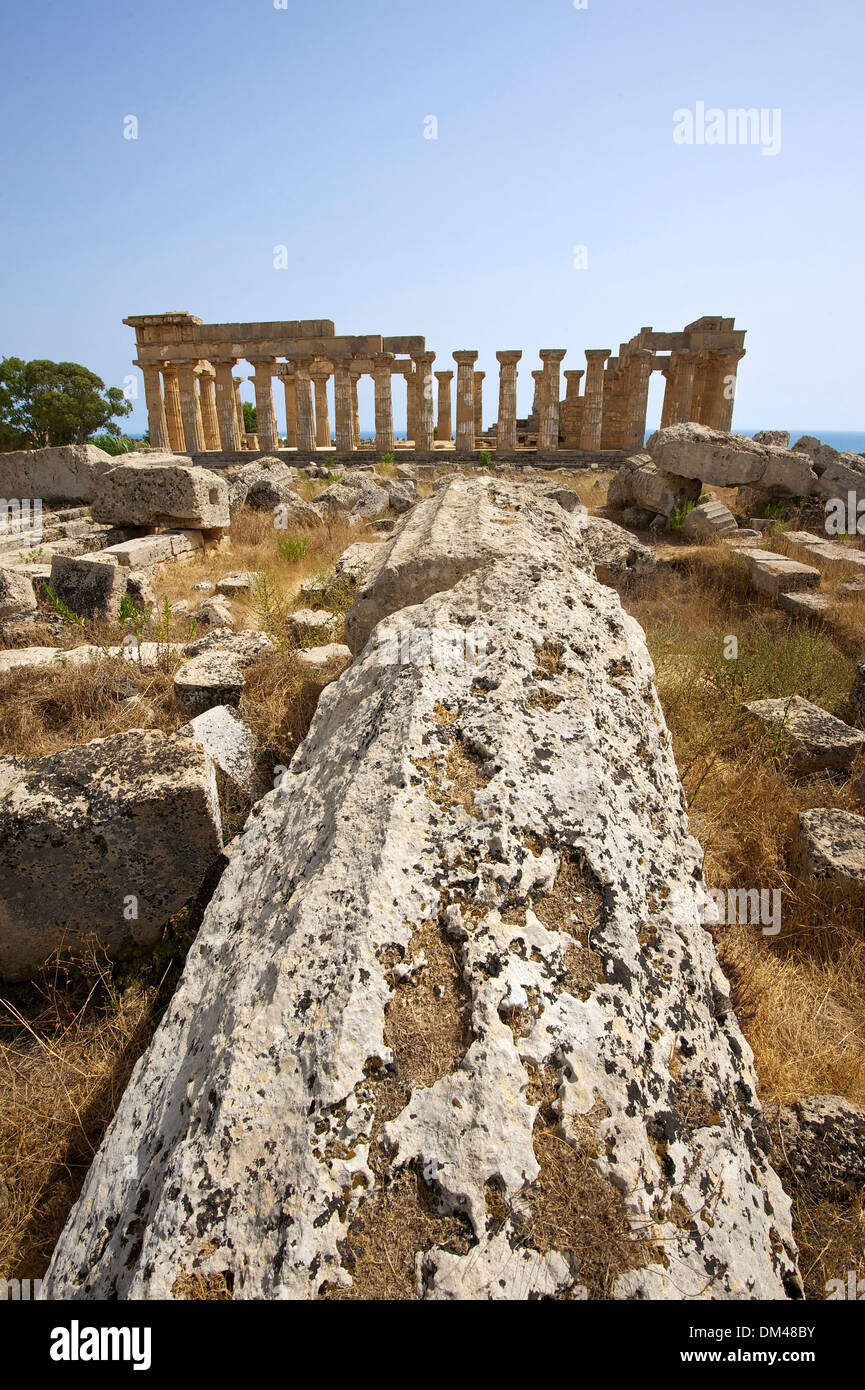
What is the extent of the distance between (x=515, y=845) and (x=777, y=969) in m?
1.85

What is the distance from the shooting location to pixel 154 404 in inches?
1003

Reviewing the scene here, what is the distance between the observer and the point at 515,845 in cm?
159

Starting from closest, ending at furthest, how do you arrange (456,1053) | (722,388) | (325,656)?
(456,1053) → (325,656) → (722,388)

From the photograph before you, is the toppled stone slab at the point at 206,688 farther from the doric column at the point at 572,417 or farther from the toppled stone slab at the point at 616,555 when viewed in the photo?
the doric column at the point at 572,417

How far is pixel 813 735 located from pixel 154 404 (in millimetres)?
27038

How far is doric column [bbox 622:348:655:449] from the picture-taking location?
78.9 feet

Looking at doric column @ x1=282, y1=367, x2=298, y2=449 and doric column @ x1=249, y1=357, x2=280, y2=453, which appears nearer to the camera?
doric column @ x1=249, y1=357, x2=280, y2=453

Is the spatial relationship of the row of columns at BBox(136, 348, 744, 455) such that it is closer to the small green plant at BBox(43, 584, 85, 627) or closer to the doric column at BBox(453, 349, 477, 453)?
the doric column at BBox(453, 349, 477, 453)

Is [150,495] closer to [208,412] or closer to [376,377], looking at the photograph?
[376,377]

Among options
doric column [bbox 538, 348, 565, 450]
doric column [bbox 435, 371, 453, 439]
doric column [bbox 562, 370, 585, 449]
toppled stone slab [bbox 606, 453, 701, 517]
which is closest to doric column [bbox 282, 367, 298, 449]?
doric column [bbox 435, 371, 453, 439]

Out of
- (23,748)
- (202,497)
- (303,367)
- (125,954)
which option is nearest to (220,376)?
(303,367)

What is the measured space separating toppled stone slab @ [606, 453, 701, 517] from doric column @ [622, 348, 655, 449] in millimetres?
14046

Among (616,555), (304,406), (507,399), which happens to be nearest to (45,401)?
(304,406)

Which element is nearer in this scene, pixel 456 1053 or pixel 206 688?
pixel 456 1053
